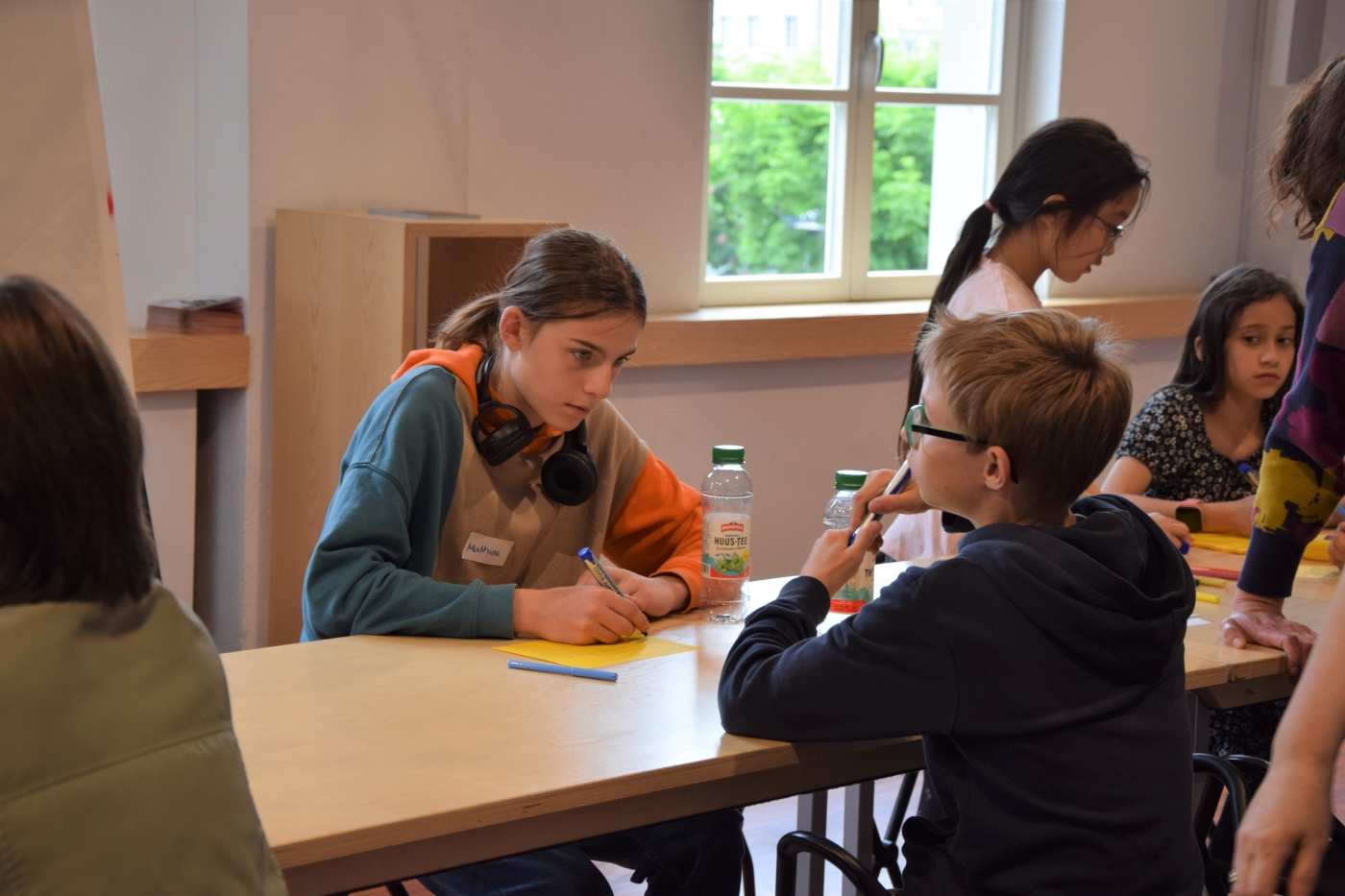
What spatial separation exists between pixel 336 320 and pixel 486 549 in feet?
4.07

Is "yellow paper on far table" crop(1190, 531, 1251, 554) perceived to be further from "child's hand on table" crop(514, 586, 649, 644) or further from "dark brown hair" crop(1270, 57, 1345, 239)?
"child's hand on table" crop(514, 586, 649, 644)

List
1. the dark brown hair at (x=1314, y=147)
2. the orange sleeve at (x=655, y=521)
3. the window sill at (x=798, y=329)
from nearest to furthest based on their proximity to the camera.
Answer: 1. the dark brown hair at (x=1314, y=147)
2. the orange sleeve at (x=655, y=521)
3. the window sill at (x=798, y=329)

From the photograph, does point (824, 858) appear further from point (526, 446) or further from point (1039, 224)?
point (1039, 224)

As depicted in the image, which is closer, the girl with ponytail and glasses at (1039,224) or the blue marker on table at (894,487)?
the blue marker on table at (894,487)

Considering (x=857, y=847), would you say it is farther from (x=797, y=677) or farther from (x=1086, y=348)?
(x=1086, y=348)

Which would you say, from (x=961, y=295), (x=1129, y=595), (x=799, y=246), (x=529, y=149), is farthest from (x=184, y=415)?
(x=1129, y=595)

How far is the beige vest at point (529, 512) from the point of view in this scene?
189cm

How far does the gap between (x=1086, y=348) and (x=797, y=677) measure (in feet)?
1.64

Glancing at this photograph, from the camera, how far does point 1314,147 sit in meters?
1.83

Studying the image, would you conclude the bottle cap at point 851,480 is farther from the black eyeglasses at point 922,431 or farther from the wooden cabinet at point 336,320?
the wooden cabinet at point 336,320

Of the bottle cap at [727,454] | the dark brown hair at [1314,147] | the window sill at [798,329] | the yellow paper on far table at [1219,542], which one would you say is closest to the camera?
the dark brown hair at [1314,147]

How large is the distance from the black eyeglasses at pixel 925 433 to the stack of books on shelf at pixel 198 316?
2.03m

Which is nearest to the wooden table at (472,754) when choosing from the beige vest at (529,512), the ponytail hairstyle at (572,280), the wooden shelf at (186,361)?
the beige vest at (529,512)

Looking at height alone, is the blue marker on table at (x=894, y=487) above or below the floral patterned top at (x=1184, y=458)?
above
